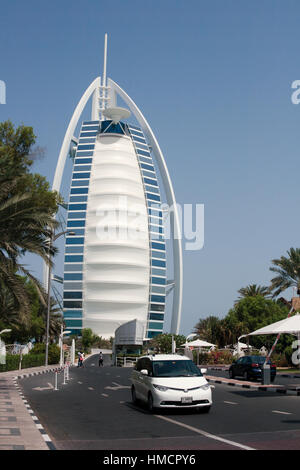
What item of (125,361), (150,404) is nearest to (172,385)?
(150,404)

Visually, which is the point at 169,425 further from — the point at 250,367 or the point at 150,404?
the point at 250,367

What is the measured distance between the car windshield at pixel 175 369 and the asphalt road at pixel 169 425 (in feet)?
3.28

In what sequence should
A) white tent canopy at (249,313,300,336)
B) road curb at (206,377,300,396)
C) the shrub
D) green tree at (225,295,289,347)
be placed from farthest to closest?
green tree at (225,295,289,347) → the shrub → road curb at (206,377,300,396) → white tent canopy at (249,313,300,336)

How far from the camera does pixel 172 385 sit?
15.3 metres

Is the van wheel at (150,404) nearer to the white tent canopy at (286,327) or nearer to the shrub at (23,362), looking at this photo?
the white tent canopy at (286,327)

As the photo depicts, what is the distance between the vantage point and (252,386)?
2700 cm

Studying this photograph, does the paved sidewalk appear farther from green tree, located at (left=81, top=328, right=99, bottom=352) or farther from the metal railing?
green tree, located at (left=81, top=328, right=99, bottom=352)

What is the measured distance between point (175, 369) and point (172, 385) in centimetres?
132

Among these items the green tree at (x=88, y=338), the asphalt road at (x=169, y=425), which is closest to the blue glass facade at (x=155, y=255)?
the green tree at (x=88, y=338)

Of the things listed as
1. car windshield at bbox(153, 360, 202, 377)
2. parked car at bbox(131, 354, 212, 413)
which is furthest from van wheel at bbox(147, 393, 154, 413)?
car windshield at bbox(153, 360, 202, 377)

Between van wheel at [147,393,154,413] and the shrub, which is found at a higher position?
van wheel at [147,393,154,413]

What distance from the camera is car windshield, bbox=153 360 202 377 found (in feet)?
53.4
